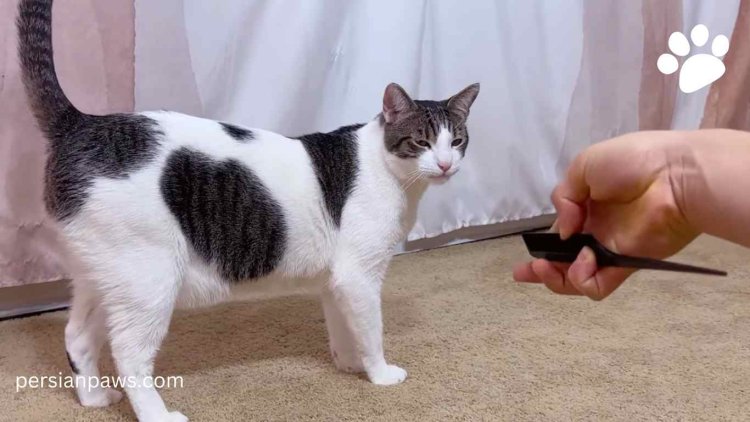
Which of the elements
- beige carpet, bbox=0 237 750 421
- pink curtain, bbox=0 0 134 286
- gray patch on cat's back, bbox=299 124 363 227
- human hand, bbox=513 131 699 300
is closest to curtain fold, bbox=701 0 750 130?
beige carpet, bbox=0 237 750 421

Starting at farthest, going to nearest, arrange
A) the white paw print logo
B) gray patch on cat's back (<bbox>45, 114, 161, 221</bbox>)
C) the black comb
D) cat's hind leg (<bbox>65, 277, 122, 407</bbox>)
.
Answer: the white paw print logo → cat's hind leg (<bbox>65, 277, 122, 407</bbox>) → gray patch on cat's back (<bbox>45, 114, 161, 221</bbox>) → the black comb

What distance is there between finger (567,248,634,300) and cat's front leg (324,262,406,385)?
484 mm

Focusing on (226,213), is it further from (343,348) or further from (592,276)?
(592,276)

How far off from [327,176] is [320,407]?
0.38 metres

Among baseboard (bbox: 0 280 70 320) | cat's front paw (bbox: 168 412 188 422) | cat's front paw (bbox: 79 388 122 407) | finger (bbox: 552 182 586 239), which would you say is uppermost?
finger (bbox: 552 182 586 239)

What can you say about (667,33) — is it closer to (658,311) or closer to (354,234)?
(658,311)

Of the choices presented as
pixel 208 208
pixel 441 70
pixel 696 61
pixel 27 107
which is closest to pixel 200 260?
pixel 208 208

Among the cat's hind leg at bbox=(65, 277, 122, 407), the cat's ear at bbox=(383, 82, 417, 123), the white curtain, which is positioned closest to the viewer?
the cat's hind leg at bbox=(65, 277, 122, 407)

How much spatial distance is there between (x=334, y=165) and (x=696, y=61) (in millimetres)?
1470

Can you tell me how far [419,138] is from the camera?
1.17 meters

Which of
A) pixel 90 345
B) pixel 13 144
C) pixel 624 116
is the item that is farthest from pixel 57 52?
pixel 624 116

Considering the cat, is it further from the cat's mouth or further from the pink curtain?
the pink curtain

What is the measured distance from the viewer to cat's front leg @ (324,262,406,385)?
1.14 m

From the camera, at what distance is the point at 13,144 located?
1.29 meters
